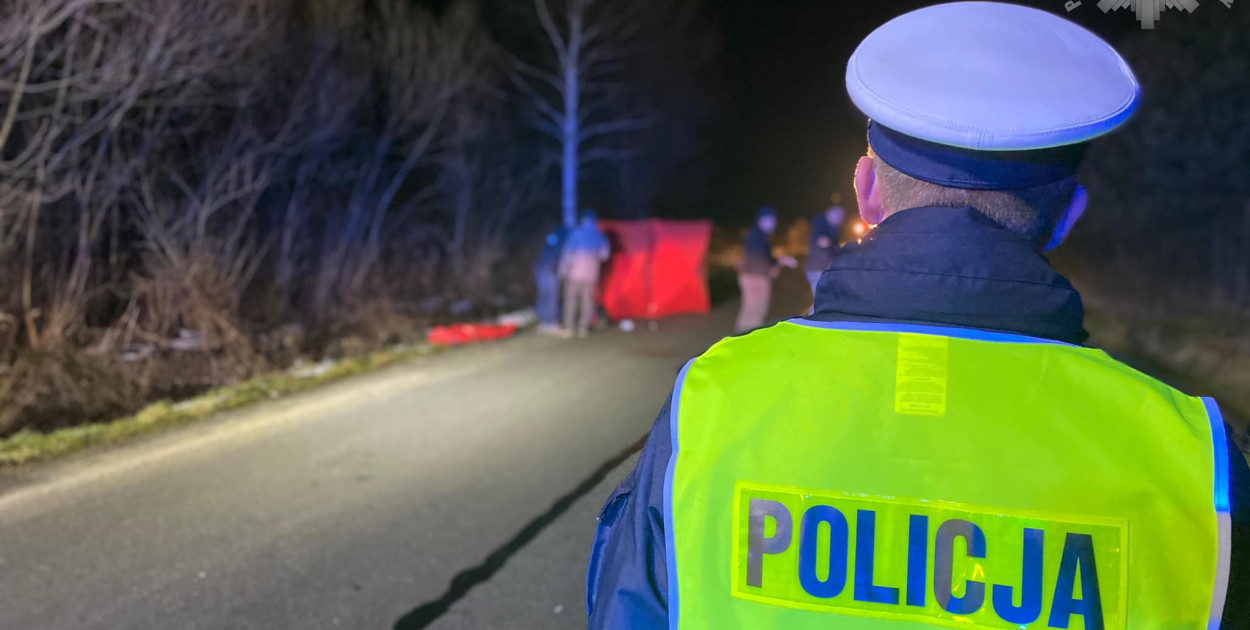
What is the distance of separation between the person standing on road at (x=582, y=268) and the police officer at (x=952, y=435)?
11789 millimetres

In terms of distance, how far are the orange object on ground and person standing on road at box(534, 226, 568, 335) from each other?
543mm

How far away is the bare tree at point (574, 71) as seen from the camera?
77.3 ft

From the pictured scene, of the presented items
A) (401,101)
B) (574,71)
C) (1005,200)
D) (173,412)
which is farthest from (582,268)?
(574,71)

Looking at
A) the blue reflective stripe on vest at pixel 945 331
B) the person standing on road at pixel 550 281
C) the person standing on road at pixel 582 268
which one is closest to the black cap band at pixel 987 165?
→ the blue reflective stripe on vest at pixel 945 331

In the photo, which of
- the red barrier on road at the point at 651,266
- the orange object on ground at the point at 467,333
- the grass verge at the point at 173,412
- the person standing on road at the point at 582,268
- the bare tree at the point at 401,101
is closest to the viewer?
the grass verge at the point at 173,412

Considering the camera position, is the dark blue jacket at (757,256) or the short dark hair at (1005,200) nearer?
the short dark hair at (1005,200)

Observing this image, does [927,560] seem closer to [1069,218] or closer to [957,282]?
[957,282]

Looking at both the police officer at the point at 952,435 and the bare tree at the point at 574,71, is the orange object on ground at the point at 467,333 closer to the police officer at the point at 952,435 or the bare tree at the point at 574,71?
the bare tree at the point at 574,71

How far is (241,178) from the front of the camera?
1323cm

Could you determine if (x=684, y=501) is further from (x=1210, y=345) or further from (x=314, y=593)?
(x=1210, y=345)

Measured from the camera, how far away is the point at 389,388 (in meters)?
9.33

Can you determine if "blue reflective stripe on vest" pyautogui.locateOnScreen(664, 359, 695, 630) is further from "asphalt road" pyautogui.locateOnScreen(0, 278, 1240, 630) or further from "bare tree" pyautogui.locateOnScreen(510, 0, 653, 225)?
"bare tree" pyautogui.locateOnScreen(510, 0, 653, 225)

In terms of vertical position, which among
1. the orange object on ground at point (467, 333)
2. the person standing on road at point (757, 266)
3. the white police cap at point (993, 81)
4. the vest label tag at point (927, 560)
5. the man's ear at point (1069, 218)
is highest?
the white police cap at point (993, 81)

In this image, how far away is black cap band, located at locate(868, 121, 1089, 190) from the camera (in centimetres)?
118
